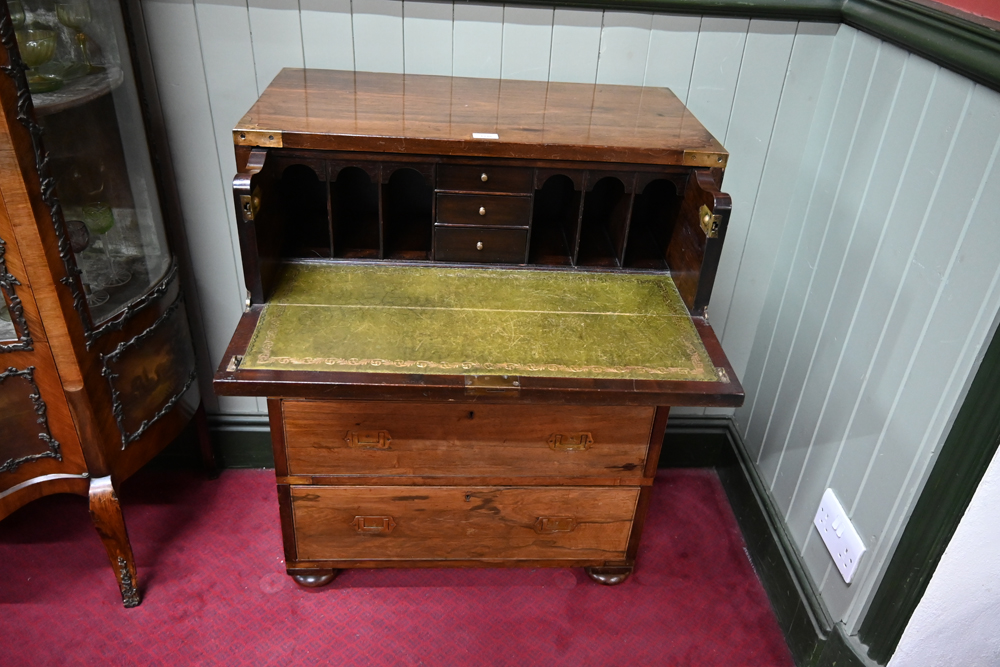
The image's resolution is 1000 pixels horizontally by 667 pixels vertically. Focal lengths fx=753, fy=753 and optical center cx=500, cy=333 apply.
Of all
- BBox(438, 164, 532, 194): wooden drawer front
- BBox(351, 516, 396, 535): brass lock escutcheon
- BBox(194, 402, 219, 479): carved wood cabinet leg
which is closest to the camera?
BBox(438, 164, 532, 194): wooden drawer front

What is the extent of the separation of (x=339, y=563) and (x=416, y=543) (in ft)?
0.63

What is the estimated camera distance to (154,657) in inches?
64.7

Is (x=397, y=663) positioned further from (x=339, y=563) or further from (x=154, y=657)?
(x=154, y=657)

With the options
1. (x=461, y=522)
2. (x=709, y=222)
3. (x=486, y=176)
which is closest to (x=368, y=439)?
(x=461, y=522)

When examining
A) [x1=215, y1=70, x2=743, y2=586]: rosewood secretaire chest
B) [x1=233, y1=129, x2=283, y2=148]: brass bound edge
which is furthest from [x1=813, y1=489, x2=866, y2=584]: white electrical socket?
[x1=233, y1=129, x2=283, y2=148]: brass bound edge

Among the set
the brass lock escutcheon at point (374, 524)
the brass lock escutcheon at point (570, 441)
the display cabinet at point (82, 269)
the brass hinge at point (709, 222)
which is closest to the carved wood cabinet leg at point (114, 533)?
the display cabinet at point (82, 269)

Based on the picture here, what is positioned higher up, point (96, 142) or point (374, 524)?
point (96, 142)

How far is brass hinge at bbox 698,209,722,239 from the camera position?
135 cm

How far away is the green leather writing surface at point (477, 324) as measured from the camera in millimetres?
1285

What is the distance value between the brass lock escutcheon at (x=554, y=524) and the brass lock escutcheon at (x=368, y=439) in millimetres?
406

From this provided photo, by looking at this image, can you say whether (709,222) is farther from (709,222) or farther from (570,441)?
(570,441)

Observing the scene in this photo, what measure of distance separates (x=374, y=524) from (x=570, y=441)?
18.9 inches

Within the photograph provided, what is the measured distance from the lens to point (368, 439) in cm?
152

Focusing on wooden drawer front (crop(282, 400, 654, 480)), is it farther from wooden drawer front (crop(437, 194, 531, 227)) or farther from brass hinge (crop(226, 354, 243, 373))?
wooden drawer front (crop(437, 194, 531, 227))
